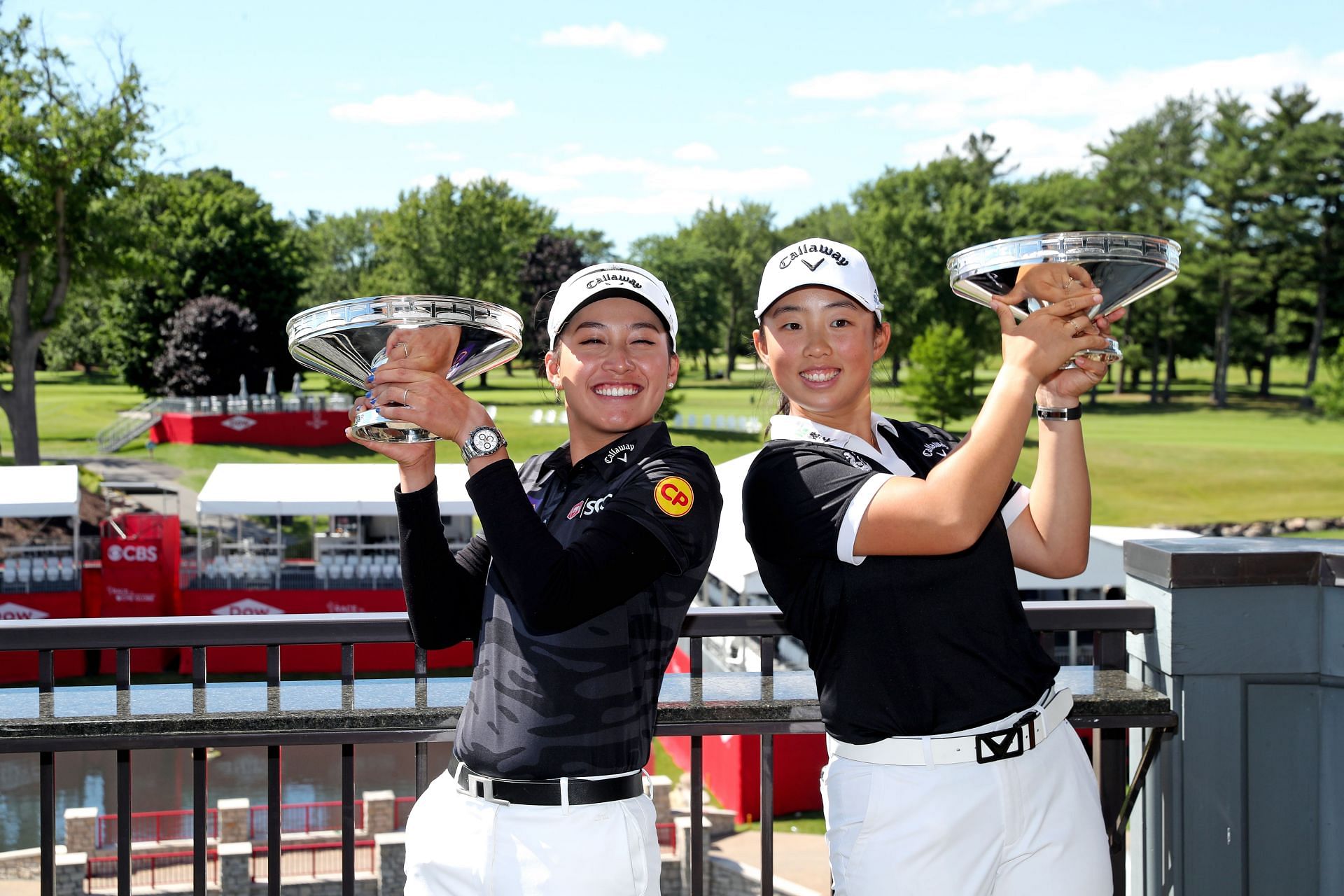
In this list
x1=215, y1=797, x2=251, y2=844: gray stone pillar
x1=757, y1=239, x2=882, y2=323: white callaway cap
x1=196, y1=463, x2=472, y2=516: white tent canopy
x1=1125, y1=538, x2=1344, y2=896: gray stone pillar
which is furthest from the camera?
x1=196, y1=463, x2=472, y2=516: white tent canopy

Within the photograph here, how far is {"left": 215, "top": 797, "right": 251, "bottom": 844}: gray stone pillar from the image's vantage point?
11.8 metres

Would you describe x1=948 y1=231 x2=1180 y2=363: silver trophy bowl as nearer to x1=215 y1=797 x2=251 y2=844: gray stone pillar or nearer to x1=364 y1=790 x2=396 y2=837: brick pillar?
A: x1=364 y1=790 x2=396 y2=837: brick pillar

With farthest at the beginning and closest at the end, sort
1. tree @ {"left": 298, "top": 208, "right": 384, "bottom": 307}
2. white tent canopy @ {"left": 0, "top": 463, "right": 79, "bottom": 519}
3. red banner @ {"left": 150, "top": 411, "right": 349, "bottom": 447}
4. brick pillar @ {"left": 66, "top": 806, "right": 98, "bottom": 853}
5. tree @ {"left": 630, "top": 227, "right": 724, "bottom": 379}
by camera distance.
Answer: tree @ {"left": 298, "top": 208, "right": 384, "bottom": 307} < tree @ {"left": 630, "top": 227, "right": 724, "bottom": 379} < red banner @ {"left": 150, "top": 411, "right": 349, "bottom": 447} < white tent canopy @ {"left": 0, "top": 463, "right": 79, "bottom": 519} < brick pillar @ {"left": 66, "top": 806, "right": 98, "bottom": 853}

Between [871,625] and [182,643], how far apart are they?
1725mm

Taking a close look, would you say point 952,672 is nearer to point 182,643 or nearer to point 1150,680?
point 1150,680

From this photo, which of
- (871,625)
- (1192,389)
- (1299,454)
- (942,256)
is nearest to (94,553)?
(871,625)

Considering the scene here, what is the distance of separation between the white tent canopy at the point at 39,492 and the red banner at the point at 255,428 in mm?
19605

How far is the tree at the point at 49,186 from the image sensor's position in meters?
32.2

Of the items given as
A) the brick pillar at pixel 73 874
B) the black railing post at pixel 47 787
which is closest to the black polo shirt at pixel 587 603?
the black railing post at pixel 47 787

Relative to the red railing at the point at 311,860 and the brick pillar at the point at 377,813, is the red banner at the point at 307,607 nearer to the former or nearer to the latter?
the red railing at the point at 311,860

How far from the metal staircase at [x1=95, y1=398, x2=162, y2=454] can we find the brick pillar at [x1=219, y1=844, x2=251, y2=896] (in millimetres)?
33740

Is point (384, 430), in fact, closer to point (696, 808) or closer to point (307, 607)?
point (696, 808)

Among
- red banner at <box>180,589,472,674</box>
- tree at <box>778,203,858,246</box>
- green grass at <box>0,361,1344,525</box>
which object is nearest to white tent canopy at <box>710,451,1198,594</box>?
→ red banner at <box>180,589,472,674</box>

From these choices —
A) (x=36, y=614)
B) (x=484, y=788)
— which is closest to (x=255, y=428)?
(x=36, y=614)
